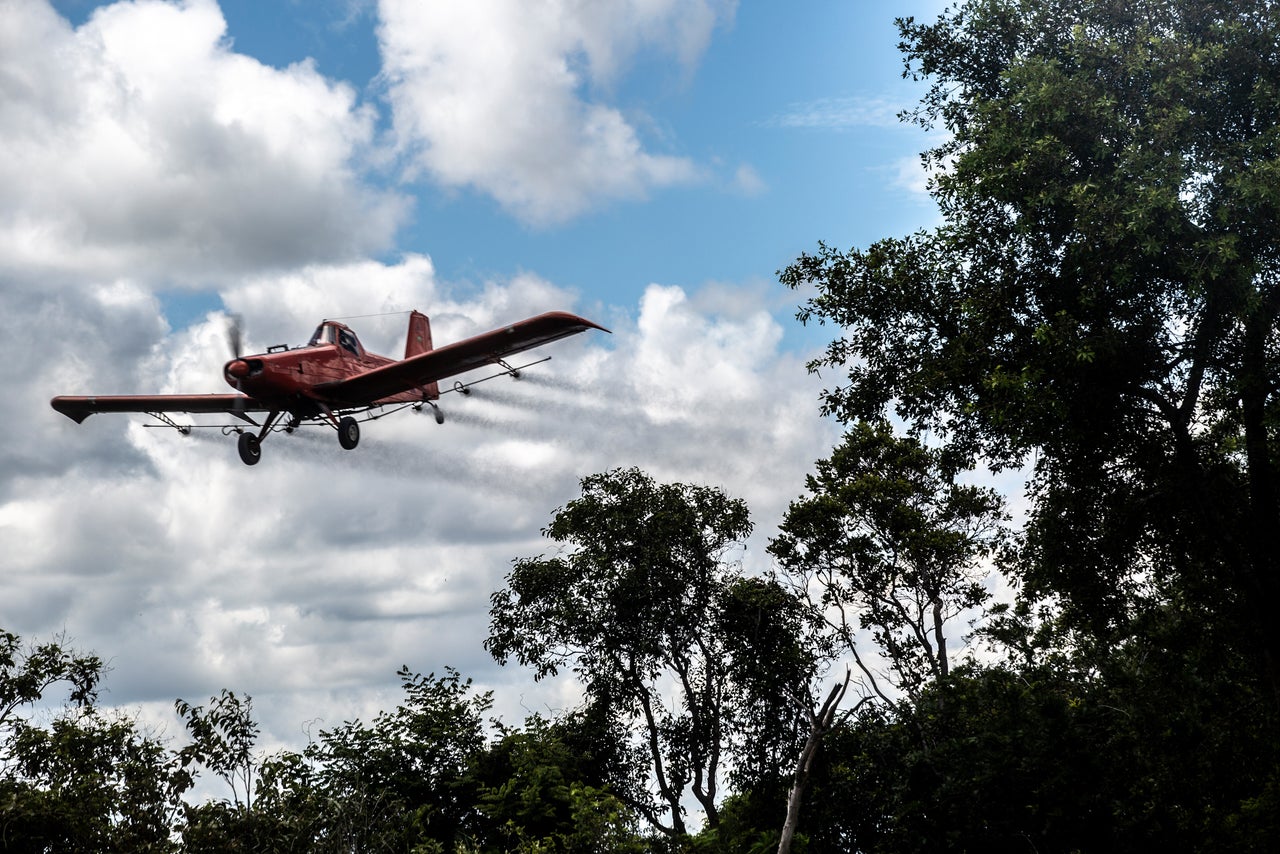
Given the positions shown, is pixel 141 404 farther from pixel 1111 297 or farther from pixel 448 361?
pixel 1111 297

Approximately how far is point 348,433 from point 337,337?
220cm

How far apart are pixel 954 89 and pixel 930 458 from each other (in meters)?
8.69

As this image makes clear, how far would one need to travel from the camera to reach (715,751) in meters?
26.1

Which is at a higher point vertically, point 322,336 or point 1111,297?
point 322,336

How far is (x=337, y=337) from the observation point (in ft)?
84.2

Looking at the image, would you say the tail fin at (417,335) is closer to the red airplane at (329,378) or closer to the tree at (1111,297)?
the red airplane at (329,378)

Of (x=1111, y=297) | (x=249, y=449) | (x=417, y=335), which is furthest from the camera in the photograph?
(x=417, y=335)

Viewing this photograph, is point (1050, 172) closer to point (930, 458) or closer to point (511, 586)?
point (930, 458)

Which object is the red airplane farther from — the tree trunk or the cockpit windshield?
the tree trunk

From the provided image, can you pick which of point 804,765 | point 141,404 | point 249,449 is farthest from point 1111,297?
point 141,404

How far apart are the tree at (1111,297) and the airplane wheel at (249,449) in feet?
41.7

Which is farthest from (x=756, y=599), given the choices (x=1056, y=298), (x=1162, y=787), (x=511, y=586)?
(x=1056, y=298)

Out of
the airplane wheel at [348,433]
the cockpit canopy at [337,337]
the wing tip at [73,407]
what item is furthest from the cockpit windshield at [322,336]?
the wing tip at [73,407]

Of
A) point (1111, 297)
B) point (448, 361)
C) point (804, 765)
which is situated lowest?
point (804, 765)
